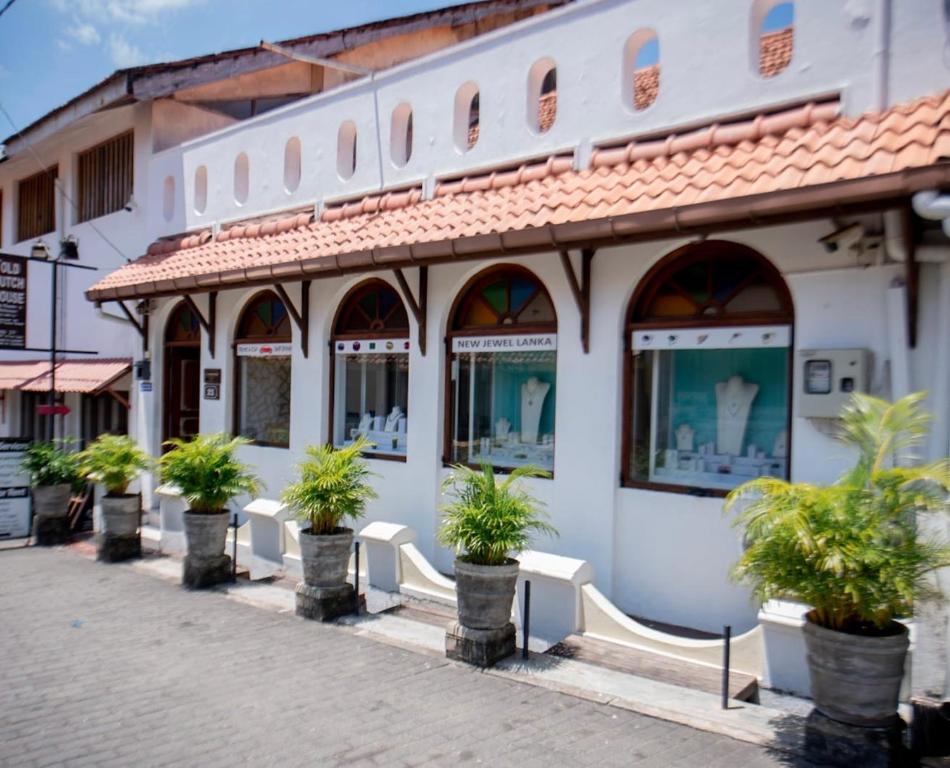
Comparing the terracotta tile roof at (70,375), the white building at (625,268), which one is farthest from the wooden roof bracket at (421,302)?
the terracotta tile roof at (70,375)

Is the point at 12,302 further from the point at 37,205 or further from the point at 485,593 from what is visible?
the point at 485,593

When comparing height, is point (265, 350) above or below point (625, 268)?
below

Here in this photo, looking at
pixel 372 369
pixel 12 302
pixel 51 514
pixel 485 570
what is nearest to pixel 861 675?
pixel 485 570

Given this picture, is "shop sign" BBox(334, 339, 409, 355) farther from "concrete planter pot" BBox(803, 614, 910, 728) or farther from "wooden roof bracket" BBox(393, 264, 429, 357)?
"concrete planter pot" BBox(803, 614, 910, 728)

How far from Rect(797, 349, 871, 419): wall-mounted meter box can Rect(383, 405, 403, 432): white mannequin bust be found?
4.94 m

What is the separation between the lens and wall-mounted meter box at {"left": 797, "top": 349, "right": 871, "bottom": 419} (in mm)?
5777

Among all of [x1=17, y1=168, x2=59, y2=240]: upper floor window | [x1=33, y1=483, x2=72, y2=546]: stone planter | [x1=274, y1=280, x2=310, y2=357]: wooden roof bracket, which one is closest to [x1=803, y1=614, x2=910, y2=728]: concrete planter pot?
[x1=274, y1=280, x2=310, y2=357]: wooden roof bracket

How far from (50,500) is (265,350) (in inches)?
168

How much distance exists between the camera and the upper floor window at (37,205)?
17.7 meters

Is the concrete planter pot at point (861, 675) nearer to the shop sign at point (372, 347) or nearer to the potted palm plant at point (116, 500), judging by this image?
the shop sign at point (372, 347)

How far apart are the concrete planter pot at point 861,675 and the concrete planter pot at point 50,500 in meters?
11.2

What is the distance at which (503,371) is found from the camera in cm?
859

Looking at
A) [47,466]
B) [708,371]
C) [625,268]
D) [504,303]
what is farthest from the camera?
[47,466]

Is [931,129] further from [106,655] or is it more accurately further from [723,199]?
[106,655]
